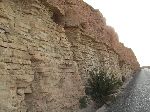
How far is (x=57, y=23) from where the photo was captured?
14.2 m

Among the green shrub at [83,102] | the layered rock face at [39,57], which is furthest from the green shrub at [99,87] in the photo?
the green shrub at [83,102]

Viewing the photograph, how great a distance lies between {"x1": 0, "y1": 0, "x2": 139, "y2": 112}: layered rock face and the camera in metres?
8.91

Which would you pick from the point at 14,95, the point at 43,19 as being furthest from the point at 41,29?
the point at 14,95

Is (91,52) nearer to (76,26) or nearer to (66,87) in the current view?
(76,26)

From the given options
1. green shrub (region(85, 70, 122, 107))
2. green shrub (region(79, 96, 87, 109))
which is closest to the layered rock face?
green shrub (region(79, 96, 87, 109))

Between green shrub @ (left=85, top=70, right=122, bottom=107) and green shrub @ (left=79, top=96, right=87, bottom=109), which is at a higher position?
green shrub @ (left=85, top=70, right=122, bottom=107)

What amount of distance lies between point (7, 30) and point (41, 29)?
8.50 ft

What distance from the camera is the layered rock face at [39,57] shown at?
8.91 meters

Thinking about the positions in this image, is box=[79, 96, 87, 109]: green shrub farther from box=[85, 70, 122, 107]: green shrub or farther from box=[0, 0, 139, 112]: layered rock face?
box=[85, 70, 122, 107]: green shrub

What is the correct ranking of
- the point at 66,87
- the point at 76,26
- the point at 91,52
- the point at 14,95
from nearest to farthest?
the point at 14,95 < the point at 66,87 < the point at 76,26 < the point at 91,52

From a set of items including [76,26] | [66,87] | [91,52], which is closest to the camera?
[66,87]

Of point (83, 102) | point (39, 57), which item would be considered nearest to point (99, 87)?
point (83, 102)

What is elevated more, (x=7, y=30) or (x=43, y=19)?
(x=43, y=19)

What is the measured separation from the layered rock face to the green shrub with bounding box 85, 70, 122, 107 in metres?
0.46
